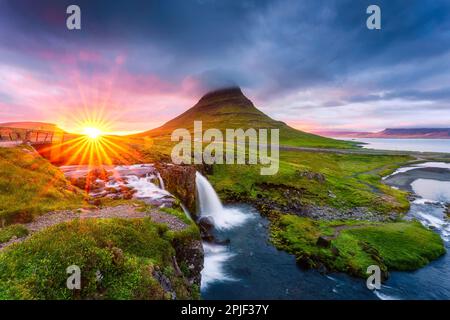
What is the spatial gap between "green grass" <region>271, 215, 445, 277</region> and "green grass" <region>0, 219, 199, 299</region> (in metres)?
19.3

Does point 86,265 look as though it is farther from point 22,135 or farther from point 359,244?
point 22,135

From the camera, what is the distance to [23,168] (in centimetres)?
3002

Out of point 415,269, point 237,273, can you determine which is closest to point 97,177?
point 237,273

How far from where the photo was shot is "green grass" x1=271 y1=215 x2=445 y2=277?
97.5 feet

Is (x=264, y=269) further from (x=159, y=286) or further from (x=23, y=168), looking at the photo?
(x=23, y=168)

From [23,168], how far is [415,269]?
46604mm

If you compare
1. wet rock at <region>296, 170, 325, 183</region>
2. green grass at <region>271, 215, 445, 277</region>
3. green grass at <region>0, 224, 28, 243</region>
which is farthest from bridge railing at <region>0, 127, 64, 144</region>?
wet rock at <region>296, 170, 325, 183</region>

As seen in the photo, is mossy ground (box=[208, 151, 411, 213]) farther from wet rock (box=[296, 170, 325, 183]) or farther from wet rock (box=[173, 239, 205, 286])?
wet rock (box=[173, 239, 205, 286])

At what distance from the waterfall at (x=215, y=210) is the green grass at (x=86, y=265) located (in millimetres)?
23800

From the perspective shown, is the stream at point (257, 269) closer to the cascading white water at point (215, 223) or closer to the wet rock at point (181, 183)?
the cascading white water at point (215, 223)

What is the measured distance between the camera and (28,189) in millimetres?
26312

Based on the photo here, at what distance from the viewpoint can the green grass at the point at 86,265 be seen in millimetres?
11820

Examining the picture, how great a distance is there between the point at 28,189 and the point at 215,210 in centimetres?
2792

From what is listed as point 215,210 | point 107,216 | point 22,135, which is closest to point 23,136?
point 22,135
